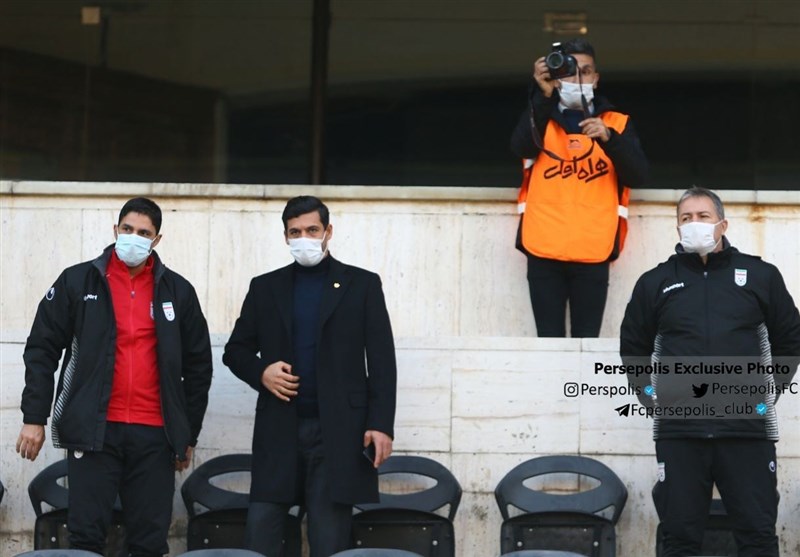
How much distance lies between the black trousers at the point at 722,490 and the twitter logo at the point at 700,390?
189mm

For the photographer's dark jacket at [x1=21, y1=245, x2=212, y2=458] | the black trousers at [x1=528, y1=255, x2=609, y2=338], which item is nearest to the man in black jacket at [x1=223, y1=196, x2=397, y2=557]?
the photographer's dark jacket at [x1=21, y1=245, x2=212, y2=458]

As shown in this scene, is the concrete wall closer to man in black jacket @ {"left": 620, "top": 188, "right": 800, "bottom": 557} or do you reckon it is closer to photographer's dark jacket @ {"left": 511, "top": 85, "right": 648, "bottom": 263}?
photographer's dark jacket @ {"left": 511, "top": 85, "right": 648, "bottom": 263}

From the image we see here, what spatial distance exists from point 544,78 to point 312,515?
2.53m

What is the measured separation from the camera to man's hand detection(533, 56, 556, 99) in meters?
7.62

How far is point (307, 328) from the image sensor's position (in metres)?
6.58

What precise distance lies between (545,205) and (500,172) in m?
3.46

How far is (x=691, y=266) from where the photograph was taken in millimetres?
6426

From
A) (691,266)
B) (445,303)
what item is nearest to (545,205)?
(445,303)

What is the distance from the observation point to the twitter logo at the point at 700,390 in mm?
6227

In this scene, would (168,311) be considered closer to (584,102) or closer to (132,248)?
(132,248)

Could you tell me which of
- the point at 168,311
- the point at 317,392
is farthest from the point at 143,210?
the point at 317,392

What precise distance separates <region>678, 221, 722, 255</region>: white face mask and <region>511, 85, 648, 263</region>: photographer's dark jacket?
58.3 inches

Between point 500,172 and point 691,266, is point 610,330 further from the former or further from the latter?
point 500,172

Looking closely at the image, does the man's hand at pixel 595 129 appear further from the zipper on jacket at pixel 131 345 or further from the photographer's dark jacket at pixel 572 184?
the zipper on jacket at pixel 131 345
